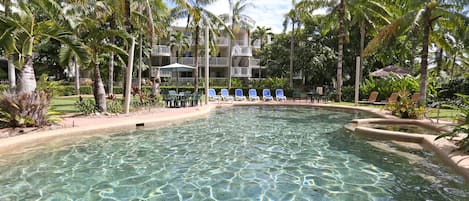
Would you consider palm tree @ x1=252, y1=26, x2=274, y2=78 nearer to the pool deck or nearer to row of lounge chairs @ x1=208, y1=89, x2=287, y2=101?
row of lounge chairs @ x1=208, y1=89, x2=287, y2=101

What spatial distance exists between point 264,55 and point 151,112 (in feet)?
78.6

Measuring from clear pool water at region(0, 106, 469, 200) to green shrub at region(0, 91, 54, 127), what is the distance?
57.2 inches

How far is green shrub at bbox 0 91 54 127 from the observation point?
8.62 meters

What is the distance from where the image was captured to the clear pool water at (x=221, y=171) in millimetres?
5043

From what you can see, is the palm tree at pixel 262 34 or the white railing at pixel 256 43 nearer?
the white railing at pixel 256 43

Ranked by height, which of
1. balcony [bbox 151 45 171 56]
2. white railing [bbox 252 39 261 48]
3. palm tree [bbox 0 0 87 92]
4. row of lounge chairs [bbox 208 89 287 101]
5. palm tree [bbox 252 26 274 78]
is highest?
palm tree [bbox 252 26 274 78]

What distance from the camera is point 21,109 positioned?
8.66 m

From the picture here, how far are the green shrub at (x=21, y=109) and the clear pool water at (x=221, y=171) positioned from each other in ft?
4.76

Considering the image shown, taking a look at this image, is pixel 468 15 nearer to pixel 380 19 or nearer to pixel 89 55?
pixel 380 19

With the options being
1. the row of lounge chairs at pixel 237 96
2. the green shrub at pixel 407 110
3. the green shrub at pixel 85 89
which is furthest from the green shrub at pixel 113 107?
the green shrub at pixel 85 89

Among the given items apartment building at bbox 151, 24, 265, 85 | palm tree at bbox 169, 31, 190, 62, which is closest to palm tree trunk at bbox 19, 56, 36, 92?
apartment building at bbox 151, 24, 265, 85

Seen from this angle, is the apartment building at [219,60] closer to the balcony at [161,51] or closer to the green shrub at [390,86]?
the balcony at [161,51]

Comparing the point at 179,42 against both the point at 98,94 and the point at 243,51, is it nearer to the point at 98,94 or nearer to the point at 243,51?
the point at 243,51

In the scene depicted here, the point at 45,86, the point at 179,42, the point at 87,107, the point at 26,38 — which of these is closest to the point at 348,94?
the point at 87,107
